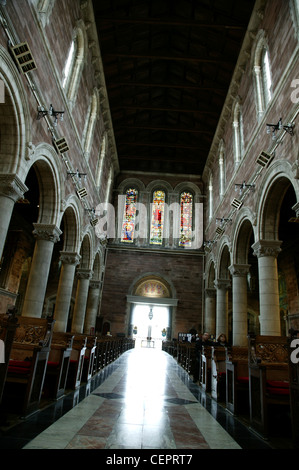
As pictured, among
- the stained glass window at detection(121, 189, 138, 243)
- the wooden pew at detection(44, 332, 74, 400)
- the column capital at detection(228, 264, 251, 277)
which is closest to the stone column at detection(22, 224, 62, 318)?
the wooden pew at detection(44, 332, 74, 400)

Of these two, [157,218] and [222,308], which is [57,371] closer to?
[222,308]

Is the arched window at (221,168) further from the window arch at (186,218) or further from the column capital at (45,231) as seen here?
the column capital at (45,231)

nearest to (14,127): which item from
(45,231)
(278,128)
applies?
(45,231)

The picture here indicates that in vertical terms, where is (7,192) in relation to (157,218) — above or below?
below

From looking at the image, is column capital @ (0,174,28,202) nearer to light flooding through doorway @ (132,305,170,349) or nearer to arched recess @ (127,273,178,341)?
arched recess @ (127,273,178,341)

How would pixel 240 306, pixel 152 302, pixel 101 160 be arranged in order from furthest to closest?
1. pixel 152 302
2. pixel 101 160
3. pixel 240 306

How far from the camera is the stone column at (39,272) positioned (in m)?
9.60

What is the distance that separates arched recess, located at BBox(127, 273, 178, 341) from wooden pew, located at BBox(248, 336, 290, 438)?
1617 cm

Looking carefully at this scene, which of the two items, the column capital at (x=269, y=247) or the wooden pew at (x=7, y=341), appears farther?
the column capital at (x=269, y=247)

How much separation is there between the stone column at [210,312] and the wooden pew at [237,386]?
14205mm

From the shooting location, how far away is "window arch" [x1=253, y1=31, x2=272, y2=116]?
11.0m

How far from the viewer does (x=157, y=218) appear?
22.9 m

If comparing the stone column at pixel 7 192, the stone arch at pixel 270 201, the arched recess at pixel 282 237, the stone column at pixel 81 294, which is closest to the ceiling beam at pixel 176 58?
the arched recess at pixel 282 237

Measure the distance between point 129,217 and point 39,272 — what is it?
13408mm
